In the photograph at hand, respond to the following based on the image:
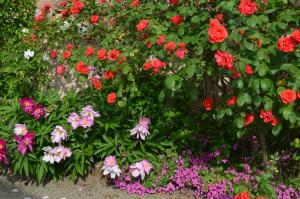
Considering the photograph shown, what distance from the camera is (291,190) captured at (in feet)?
11.4

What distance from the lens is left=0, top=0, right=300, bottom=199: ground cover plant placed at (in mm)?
3021

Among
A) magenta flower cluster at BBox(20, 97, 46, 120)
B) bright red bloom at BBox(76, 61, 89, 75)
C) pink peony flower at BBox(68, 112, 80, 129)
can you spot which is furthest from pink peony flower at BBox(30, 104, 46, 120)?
bright red bloom at BBox(76, 61, 89, 75)

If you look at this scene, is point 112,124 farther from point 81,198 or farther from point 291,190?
point 291,190

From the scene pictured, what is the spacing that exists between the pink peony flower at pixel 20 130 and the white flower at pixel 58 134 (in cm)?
25

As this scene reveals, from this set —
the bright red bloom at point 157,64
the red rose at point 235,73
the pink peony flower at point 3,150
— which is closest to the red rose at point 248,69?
the red rose at point 235,73

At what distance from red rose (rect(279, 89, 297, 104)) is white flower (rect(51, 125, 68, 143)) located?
1.91m

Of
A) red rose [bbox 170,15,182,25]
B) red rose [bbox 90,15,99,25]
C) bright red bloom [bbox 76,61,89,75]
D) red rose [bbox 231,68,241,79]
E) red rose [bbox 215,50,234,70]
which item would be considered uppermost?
red rose [bbox 215,50,234,70]

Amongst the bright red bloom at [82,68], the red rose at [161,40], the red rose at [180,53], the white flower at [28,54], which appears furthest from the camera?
the white flower at [28,54]

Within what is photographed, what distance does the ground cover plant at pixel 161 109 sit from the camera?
9.91 feet

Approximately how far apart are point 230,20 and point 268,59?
0.35 metres

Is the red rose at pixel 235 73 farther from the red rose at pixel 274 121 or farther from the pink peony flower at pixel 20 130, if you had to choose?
the pink peony flower at pixel 20 130

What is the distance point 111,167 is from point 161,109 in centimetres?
68

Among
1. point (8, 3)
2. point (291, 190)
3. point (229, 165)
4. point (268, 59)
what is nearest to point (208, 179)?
point (229, 165)

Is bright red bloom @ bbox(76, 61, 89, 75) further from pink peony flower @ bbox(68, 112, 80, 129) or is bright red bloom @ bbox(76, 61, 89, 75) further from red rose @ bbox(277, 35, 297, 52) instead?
red rose @ bbox(277, 35, 297, 52)
